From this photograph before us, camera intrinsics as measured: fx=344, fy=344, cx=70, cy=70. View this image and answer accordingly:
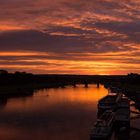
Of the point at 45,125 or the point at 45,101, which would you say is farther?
the point at 45,101

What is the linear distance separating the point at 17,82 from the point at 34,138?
447 ft

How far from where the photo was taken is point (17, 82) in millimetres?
185375

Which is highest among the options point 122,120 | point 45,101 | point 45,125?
point 122,120

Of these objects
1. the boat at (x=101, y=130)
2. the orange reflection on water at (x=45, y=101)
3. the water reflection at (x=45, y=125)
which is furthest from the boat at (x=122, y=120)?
the orange reflection on water at (x=45, y=101)

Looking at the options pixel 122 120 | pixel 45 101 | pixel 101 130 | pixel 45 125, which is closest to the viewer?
pixel 101 130

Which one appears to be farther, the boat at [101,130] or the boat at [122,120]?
the boat at [122,120]

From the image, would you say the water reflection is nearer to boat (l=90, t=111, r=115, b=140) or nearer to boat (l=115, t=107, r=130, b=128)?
boat (l=90, t=111, r=115, b=140)

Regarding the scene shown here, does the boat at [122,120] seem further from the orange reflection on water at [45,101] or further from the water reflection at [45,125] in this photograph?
the orange reflection on water at [45,101]

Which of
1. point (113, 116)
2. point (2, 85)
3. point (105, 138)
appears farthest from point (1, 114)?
point (2, 85)

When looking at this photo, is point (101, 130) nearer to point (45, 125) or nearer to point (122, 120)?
point (122, 120)

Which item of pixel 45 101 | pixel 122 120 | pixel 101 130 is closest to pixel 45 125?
pixel 122 120

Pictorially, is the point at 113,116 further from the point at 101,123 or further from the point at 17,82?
the point at 17,82

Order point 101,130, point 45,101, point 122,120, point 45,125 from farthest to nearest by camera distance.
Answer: point 45,101
point 45,125
point 122,120
point 101,130

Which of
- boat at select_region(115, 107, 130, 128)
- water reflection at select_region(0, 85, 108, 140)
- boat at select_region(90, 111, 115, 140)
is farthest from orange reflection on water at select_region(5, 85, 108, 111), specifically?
boat at select_region(90, 111, 115, 140)
